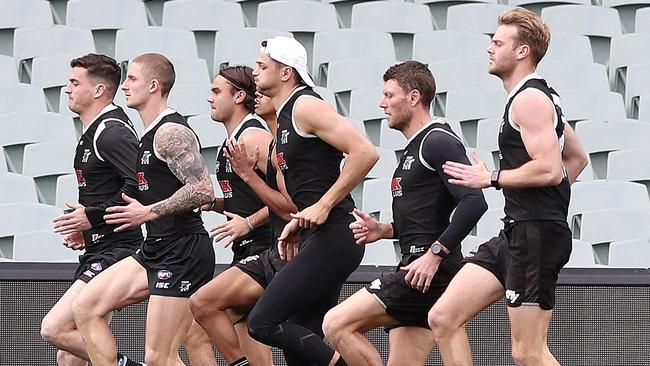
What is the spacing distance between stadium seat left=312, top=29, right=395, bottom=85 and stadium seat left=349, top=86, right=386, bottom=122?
1.76ft

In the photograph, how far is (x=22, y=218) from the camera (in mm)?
8922

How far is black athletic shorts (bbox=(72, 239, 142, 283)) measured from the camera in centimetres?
677

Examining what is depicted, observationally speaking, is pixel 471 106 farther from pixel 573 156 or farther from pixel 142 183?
pixel 142 183

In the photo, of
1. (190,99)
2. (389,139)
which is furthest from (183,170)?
(389,139)

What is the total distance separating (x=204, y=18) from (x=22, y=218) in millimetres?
2830

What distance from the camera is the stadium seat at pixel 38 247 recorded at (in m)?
8.67

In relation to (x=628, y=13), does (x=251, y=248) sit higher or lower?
lower

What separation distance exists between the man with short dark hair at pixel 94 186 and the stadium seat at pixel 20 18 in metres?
4.06

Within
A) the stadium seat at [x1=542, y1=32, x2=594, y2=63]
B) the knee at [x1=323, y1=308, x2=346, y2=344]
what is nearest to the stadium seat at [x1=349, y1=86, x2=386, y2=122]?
the stadium seat at [x1=542, y1=32, x2=594, y2=63]

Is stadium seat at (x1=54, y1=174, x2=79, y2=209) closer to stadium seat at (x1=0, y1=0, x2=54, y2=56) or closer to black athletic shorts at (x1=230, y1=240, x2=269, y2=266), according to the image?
stadium seat at (x1=0, y1=0, x2=54, y2=56)

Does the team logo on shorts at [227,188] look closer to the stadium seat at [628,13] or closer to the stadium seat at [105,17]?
the stadium seat at [105,17]

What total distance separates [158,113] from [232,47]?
408 cm

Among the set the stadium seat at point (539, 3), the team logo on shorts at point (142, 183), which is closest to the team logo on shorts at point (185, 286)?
the team logo on shorts at point (142, 183)

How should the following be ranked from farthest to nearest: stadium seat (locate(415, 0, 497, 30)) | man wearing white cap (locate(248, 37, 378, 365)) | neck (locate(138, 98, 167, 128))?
stadium seat (locate(415, 0, 497, 30))
neck (locate(138, 98, 167, 128))
man wearing white cap (locate(248, 37, 378, 365))
